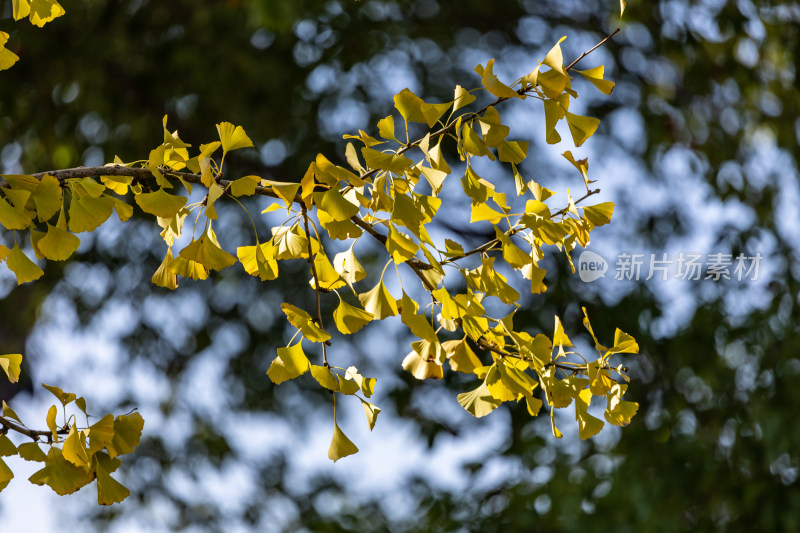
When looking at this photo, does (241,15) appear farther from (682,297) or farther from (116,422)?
(116,422)

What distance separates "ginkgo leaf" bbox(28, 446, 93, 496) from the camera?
0.46 m

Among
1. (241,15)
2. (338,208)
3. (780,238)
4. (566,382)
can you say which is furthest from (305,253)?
(780,238)

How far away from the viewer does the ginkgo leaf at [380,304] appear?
1.54ft

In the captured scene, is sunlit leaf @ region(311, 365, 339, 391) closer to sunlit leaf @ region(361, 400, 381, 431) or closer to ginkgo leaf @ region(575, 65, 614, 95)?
sunlit leaf @ region(361, 400, 381, 431)

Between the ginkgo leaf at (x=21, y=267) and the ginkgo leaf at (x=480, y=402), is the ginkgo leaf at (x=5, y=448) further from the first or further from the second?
the ginkgo leaf at (x=480, y=402)

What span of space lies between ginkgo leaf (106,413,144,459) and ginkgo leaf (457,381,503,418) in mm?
205

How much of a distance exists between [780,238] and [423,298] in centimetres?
92

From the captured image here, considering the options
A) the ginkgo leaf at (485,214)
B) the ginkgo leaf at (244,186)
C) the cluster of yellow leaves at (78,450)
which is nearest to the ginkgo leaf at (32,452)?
the cluster of yellow leaves at (78,450)

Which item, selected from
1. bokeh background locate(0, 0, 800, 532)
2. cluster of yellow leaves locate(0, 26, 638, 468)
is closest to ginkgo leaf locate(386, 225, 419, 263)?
cluster of yellow leaves locate(0, 26, 638, 468)

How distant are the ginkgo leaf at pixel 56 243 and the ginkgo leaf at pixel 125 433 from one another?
107mm

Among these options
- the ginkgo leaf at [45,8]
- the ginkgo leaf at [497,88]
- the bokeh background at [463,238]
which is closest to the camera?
the ginkgo leaf at [497,88]

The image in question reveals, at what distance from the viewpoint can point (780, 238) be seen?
6.16 ft

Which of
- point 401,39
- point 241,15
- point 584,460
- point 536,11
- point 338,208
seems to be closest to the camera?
point 338,208

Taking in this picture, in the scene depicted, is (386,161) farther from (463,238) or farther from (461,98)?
(463,238)
